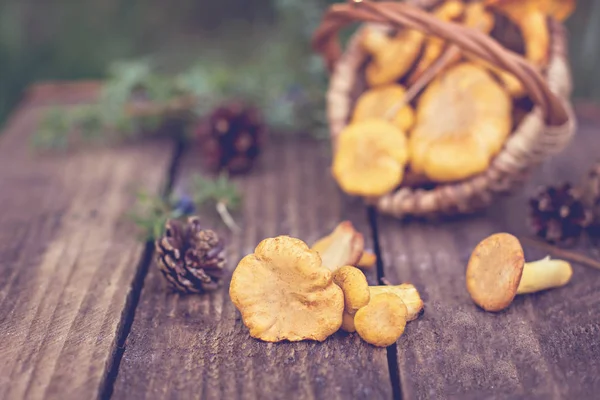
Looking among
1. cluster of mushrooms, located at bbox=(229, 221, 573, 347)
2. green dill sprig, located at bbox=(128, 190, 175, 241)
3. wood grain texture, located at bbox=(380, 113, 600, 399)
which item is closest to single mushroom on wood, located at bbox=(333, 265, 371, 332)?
cluster of mushrooms, located at bbox=(229, 221, 573, 347)

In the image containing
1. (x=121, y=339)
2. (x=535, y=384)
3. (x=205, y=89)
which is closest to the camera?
(x=535, y=384)

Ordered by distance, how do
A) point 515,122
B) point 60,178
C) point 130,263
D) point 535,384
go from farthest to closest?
1. point 60,178
2. point 515,122
3. point 130,263
4. point 535,384

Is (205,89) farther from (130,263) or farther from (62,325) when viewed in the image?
(62,325)

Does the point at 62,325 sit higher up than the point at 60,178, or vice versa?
the point at 62,325

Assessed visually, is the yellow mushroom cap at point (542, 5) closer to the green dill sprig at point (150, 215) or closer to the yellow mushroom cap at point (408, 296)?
the yellow mushroom cap at point (408, 296)

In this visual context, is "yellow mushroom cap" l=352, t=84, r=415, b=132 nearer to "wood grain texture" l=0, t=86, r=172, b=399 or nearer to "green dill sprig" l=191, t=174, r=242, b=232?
"green dill sprig" l=191, t=174, r=242, b=232

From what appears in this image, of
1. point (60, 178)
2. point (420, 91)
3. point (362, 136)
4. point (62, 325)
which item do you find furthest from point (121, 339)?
point (420, 91)

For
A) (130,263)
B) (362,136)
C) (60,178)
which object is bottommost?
(60,178)
